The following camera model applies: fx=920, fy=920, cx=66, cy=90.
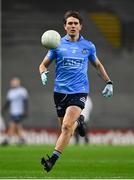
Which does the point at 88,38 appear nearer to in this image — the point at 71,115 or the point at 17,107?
the point at 17,107

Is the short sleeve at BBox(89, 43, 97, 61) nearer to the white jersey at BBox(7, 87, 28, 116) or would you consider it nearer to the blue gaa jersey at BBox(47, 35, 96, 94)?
the blue gaa jersey at BBox(47, 35, 96, 94)

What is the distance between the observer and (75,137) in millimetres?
31547

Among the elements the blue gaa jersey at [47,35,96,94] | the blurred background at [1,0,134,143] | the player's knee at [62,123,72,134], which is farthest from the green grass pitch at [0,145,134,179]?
the blurred background at [1,0,134,143]

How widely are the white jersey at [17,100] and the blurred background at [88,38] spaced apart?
129cm

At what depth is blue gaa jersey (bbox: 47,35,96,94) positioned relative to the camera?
15375 mm

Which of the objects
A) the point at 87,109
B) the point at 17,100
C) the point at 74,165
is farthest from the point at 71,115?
the point at 17,100

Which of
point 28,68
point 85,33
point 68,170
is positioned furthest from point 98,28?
point 68,170

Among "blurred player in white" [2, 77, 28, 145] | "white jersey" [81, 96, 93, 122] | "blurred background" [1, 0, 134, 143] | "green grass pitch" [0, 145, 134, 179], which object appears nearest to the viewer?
"green grass pitch" [0, 145, 134, 179]

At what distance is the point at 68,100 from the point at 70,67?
22.1 inches

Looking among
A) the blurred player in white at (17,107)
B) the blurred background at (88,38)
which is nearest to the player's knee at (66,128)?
the blurred player in white at (17,107)

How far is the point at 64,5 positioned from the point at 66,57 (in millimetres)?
17440

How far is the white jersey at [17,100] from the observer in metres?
31.2

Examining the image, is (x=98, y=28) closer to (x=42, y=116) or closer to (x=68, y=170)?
(x=42, y=116)

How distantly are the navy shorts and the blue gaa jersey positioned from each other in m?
0.07
